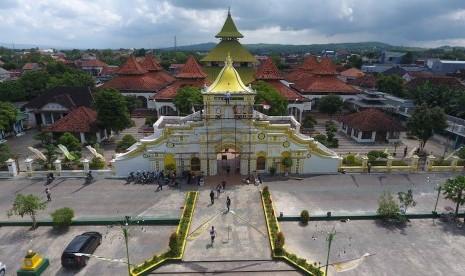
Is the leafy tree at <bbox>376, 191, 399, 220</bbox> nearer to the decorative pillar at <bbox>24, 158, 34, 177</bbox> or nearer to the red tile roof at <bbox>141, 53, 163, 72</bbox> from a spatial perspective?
the decorative pillar at <bbox>24, 158, 34, 177</bbox>

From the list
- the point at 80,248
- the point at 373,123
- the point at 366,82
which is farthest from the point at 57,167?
the point at 366,82

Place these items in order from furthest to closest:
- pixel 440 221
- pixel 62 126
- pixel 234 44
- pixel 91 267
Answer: pixel 234 44 → pixel 62 126 → pixel 440 221 → pixel 91 267

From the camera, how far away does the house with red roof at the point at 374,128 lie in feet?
146

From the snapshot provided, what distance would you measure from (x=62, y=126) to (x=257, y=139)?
26.0 meters

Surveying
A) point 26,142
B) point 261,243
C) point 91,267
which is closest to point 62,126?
point 26,142

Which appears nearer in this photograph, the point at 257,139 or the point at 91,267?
the point at 91,267

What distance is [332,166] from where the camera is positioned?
33844 millimetres

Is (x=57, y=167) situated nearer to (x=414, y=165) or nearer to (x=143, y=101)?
(x=143, y=101)

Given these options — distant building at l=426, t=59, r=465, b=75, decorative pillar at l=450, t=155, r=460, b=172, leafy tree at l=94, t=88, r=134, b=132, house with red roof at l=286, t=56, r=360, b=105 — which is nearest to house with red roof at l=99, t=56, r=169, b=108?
leafy tree at l=94, t=88, r=134, b=132

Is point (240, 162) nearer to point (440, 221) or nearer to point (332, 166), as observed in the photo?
point (332, 166)

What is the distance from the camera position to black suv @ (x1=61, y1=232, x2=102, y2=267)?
19.4 m

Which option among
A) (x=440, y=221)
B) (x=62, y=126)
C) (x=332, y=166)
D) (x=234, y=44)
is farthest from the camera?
(x=234, y=44)

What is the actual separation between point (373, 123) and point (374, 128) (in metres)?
0.86

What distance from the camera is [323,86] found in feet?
211
